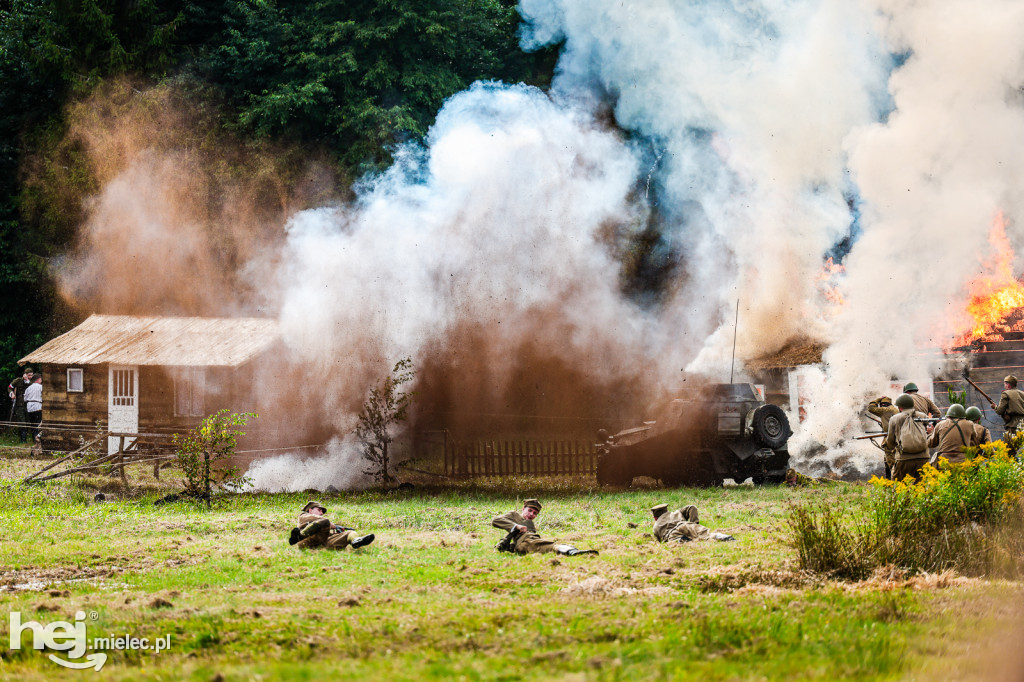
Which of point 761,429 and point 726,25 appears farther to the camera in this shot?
point 726,25

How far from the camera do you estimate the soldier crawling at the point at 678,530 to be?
446 inches

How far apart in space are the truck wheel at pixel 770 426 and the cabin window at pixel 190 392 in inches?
531

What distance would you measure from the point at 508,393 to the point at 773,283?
727cm

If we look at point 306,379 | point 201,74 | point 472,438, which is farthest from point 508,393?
point 201,74

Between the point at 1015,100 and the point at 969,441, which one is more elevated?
the point at 1015,100

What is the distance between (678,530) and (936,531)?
3.32 meters

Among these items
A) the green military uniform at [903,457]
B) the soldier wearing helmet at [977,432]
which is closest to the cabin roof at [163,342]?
the green military uniform at [903,457]

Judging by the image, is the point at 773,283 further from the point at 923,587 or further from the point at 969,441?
the point at 923,587

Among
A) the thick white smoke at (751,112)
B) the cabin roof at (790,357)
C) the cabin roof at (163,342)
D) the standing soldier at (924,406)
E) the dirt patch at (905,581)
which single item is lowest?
the dirt patch at (905,581)

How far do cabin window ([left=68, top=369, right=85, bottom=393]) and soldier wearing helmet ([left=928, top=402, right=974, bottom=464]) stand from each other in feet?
71.3

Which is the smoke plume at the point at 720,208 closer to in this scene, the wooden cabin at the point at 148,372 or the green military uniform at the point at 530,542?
the wooden cabin at the point at 148,372

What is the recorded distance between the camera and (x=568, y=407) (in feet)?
71.8

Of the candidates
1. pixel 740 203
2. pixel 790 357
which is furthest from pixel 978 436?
pixel 740 203

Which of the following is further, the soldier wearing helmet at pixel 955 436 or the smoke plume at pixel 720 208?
the smoke plume at pixel 720 208
